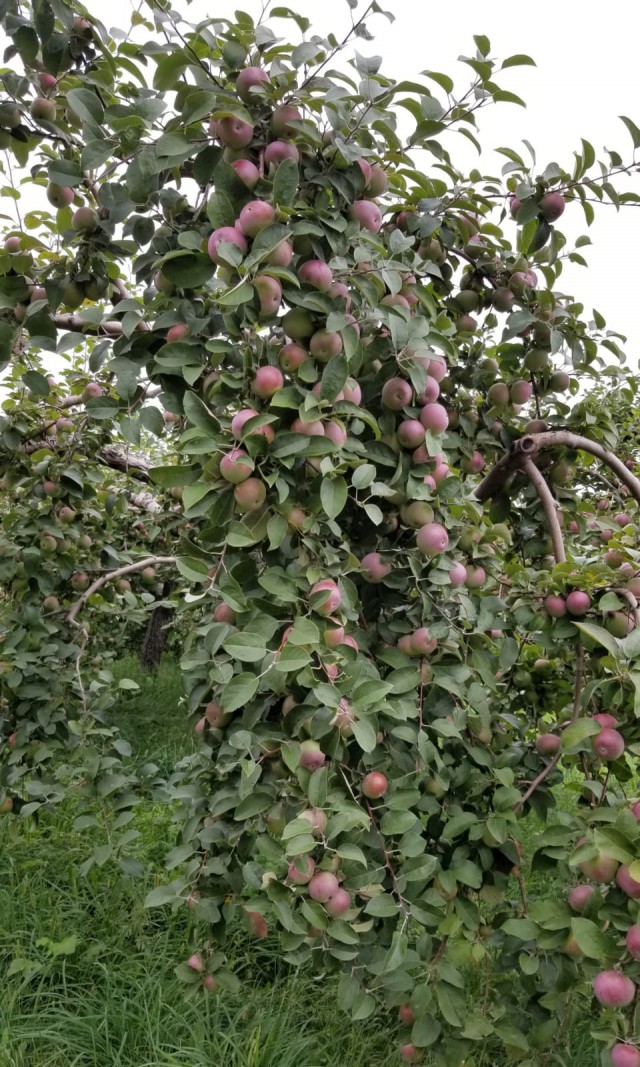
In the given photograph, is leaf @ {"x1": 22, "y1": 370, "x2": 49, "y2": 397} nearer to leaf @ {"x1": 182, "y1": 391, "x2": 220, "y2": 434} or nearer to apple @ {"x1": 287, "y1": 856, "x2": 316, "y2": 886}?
leaf @ {"x1": 182, "y1": 391, "x2": 220, "y2": 434}

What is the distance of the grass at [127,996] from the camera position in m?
1.53

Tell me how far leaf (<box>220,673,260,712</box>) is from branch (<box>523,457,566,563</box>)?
2.31 feet

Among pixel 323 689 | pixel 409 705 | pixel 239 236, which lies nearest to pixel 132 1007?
pixel 409 705

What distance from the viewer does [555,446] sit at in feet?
5.25

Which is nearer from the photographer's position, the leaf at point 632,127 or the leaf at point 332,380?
the leaf at point 332,380

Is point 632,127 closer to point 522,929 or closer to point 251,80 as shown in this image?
point 251,80

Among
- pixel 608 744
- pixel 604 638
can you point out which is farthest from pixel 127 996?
pixel 604 638

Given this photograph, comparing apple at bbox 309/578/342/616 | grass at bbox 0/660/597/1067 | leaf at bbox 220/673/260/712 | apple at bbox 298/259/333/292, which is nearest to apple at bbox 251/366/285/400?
apple at bbox 298/259/333/292

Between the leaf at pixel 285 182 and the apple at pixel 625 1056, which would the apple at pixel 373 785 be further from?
the leaf at pixel 285 182

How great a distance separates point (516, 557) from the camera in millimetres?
1931

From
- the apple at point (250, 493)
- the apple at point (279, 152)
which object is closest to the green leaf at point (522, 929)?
the apple at point (250, 493)

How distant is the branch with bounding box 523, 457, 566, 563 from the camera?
142cm

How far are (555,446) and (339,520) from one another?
64 cm

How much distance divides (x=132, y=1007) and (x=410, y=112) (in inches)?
74.0
